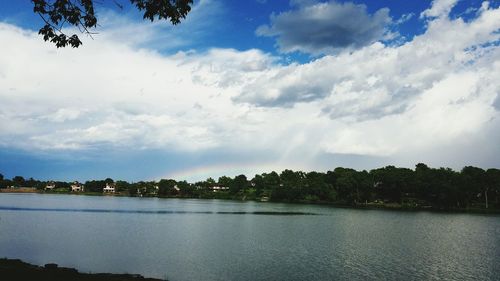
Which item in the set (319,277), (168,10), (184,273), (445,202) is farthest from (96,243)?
(445,202)

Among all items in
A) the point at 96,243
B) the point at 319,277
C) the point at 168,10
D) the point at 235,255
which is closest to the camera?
the point at 168,10

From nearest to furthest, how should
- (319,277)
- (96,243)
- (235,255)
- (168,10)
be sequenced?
(168,10), (319,277), (235,255), (96,243)

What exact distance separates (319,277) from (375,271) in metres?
7.34

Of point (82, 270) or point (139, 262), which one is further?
point (139, 262)

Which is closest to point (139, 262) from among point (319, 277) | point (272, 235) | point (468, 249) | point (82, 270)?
point (82, 270)

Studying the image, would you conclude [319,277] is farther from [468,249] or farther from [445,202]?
[445,202]

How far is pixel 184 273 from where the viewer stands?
139 ft

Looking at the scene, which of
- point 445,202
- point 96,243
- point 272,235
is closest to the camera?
point 96,243

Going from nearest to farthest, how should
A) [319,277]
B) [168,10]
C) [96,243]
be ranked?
[168,10] → [319,277] → [96,243]

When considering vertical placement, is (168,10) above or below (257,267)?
above

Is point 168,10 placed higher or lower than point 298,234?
higher

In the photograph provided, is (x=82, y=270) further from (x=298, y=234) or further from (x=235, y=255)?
(x=298, y=234)

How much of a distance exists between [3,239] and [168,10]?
5787 cm

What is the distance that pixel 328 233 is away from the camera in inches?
3118
